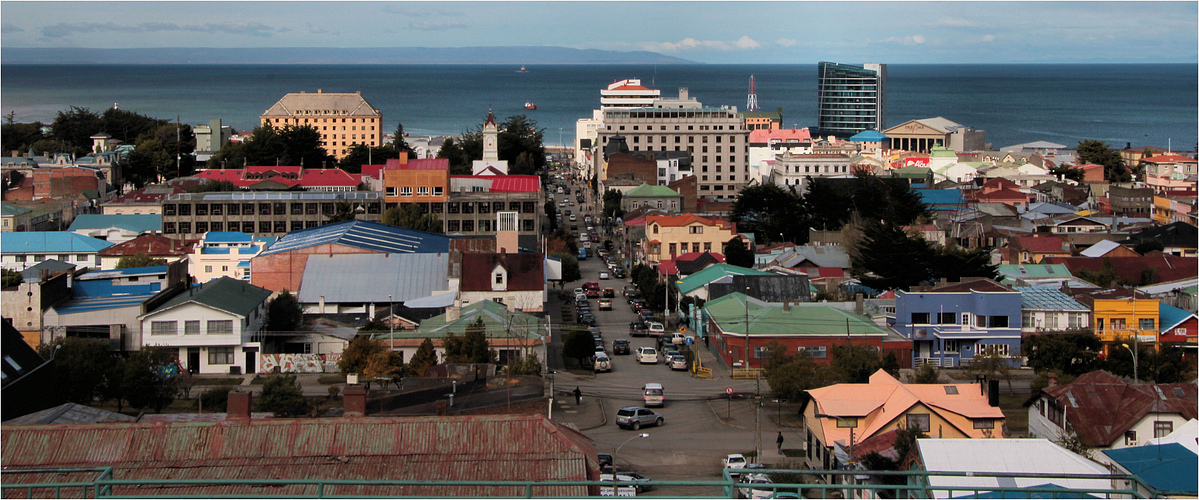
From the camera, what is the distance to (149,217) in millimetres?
35469

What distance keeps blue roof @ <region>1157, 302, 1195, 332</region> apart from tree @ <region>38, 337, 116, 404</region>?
57.0ft

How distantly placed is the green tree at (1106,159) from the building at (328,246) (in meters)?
35.1

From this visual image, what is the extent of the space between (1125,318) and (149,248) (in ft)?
71.4

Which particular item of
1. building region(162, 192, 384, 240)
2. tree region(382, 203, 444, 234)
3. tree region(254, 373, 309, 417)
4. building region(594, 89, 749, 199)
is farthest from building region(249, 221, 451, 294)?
building region(594, 89, 749, 199)

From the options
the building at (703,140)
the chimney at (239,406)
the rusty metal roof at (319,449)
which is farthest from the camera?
the building at (703,140)

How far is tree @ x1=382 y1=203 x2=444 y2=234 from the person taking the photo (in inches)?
1335

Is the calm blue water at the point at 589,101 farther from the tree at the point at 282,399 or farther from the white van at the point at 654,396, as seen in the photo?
the tree at the point at 282,399

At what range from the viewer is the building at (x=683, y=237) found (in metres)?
31.8

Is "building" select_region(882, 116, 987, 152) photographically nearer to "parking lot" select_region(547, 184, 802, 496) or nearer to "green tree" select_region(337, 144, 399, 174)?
"green tree" select_region(337, 144, 399, 174)

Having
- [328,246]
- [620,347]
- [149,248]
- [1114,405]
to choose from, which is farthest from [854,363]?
[149,248]

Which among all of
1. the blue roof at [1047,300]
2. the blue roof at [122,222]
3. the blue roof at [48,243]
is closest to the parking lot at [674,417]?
the blue roof at [1047,300]

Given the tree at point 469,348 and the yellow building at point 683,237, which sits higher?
the yellow building at point 683,237

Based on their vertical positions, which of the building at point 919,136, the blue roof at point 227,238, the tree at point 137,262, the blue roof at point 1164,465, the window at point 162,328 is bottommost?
the window at point 162,328

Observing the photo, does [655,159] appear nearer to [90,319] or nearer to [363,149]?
[363,149]
